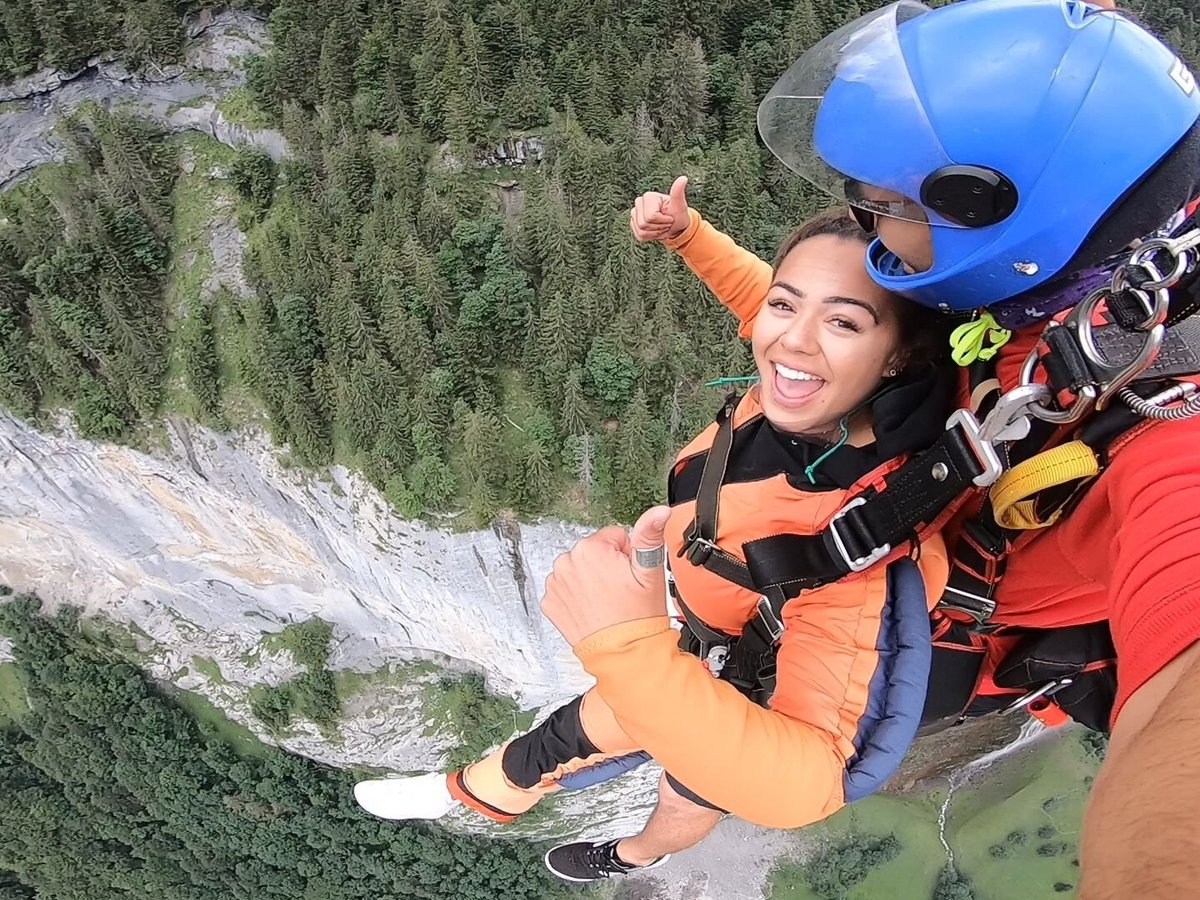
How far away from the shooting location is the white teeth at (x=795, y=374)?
2.81 m

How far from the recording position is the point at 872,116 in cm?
234

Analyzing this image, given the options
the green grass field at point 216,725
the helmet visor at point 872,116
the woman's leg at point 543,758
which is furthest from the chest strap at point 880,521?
the green grass field at point 216,725

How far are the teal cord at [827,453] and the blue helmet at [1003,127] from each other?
1.90 ft

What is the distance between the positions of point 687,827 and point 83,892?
22121 millimetres

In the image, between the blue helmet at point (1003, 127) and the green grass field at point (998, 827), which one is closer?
the blue helmet at point (1003, 127)

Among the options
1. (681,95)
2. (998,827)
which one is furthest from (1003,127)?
(998,827)

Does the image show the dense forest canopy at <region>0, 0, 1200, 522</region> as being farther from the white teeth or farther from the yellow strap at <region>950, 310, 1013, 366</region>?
the yellow strap at <region>950, 310, 1013, 366</region>

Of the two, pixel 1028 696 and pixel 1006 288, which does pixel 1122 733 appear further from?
pixel 1028 696

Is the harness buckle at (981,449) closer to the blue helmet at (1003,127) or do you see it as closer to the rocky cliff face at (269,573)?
the blue helmet at (1003,127)

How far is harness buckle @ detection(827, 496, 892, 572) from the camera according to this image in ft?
7.79

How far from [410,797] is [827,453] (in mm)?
5651

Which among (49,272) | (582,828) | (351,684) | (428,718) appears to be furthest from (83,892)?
(49,272)

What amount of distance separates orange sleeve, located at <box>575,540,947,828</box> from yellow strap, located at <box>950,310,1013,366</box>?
0.82 meters

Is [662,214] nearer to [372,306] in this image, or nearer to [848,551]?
[848,551]
